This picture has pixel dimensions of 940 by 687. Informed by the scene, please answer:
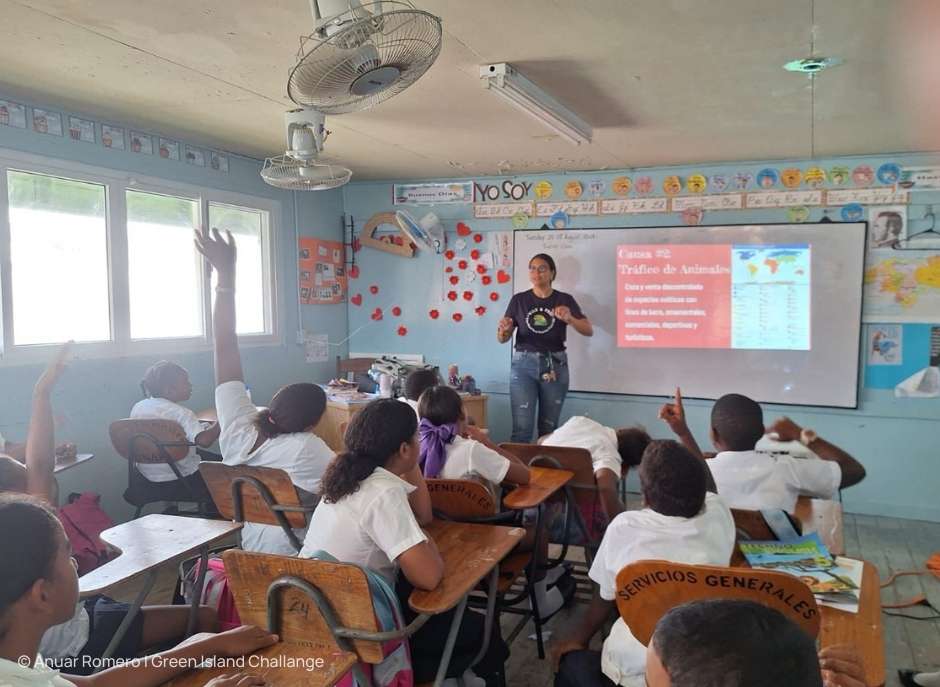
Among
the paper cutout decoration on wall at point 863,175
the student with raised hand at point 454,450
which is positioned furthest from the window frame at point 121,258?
the paper cutout decoration on wall at point 863,175

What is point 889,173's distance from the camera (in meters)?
4.36

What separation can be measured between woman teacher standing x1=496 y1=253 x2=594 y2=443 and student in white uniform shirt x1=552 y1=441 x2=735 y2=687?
2.96 meters

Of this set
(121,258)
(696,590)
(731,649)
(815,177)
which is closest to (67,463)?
(121,258)

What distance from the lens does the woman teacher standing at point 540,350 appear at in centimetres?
473

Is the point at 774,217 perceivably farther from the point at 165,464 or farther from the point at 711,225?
the point at 165,464

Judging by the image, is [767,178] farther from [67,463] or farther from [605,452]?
[67,463]

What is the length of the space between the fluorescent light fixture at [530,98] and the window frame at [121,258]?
237 cm

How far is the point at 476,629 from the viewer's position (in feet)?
6.20

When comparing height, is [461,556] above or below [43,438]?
below

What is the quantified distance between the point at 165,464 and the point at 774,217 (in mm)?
4160

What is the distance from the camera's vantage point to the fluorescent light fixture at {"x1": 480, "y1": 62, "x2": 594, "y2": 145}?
9.05 feet

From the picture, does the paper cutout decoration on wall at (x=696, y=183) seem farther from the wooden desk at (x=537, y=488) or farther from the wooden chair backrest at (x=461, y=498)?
the wooden chair backrest at (x=461, y=498)

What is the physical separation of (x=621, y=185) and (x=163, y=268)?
3260 mm

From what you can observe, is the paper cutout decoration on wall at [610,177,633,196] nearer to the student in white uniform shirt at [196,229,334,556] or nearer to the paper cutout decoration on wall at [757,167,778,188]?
the paper cutout decoration on wall at [757,167,778,188]
